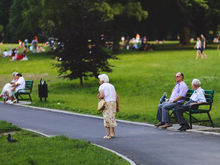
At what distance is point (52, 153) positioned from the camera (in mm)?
10266

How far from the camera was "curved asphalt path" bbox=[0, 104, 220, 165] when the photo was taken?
10352mm

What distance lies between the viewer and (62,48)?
30.0 metres

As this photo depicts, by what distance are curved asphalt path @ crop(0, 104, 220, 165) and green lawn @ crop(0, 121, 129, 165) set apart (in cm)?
73

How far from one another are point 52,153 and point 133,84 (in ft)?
62.1

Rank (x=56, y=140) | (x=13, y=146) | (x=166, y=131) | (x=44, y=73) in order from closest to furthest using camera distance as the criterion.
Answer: (x=13, y=146)
(x=56, y=140)
(x=166, y=131)
(x=44, y=73)

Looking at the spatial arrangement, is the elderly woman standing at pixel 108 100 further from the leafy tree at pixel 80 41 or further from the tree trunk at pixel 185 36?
the tree trunk at pixel 185 36

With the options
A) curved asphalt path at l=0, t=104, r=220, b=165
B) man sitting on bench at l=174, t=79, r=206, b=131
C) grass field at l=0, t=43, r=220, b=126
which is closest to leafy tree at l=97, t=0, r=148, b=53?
grass field at l=0, t=43, r=220, b=126

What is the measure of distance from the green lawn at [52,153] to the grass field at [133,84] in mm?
5352

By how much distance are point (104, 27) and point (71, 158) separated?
20.9 m

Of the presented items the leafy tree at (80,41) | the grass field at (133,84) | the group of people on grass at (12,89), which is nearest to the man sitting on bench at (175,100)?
the grass field at (133,84)

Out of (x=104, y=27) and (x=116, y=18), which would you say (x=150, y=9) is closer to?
(x=116, y=18)

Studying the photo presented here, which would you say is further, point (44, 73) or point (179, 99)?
point (44, 73)

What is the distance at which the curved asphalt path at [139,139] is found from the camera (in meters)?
10.4

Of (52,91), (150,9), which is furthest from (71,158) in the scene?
(150,9)
